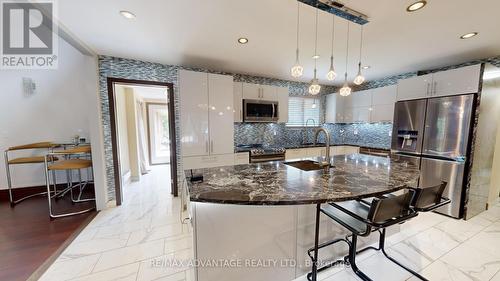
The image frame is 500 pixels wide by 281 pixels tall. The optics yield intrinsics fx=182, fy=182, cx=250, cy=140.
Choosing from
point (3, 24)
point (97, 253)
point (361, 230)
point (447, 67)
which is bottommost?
point (97, 253)

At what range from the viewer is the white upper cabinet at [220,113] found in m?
3.11

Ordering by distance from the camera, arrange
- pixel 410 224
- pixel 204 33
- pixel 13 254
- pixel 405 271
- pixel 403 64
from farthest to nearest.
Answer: pixel 403 64 → pixel 410 224 → pixel 204 33 → pixel 13 254 → pixel 405 271

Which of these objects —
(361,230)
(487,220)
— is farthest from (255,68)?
(487,220)

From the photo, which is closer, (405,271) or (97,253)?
(405,271)

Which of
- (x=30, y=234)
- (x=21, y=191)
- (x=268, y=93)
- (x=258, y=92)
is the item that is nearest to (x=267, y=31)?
(x=258, y=92)

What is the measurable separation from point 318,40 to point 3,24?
4.11 metres

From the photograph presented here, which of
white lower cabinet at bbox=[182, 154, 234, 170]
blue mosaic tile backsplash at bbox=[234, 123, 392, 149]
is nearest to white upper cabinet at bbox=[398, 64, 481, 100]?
blue mosaic tile backsplash at bbox=[234, 123, 392, 149]

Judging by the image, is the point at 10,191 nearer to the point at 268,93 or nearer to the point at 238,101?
the point at 238,101

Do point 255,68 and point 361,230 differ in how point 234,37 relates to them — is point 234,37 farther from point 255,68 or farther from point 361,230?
point 361,230

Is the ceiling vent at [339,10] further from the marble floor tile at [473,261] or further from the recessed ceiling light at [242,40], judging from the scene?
the marble floor tile at [473,261]

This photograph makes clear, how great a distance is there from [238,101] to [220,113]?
55cm

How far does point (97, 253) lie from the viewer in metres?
1.94

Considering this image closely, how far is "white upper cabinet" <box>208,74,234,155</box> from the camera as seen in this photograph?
10.2ft

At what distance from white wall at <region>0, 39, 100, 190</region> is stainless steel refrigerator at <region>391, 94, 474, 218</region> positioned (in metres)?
5.36
